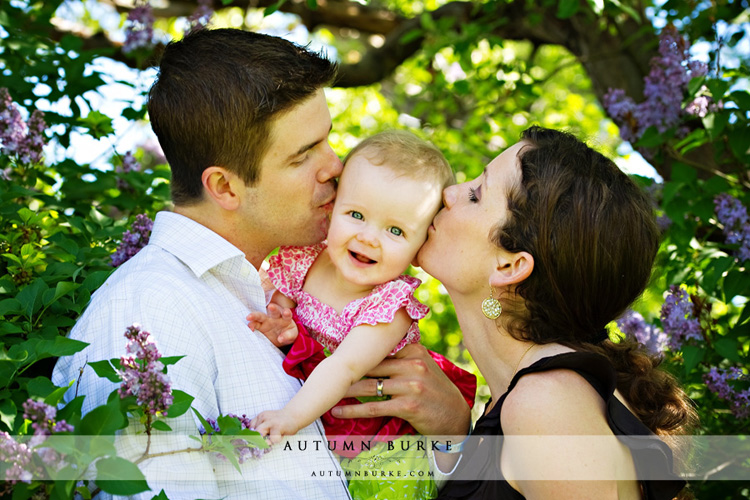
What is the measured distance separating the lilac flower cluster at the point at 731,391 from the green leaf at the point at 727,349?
2.8 inches

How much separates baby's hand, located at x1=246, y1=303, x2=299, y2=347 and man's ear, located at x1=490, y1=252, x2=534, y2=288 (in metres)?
0.65

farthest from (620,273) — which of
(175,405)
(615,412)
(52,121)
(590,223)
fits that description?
(52,121)

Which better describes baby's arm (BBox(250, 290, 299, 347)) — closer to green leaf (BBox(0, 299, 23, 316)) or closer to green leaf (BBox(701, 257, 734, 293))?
green leaf (BBox(0, 299, 23, 316))

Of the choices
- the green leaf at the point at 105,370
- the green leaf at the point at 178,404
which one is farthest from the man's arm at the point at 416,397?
the green leaf at the point at 105,370

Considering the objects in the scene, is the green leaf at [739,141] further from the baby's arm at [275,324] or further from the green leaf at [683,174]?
the baby's arm at [275,324]

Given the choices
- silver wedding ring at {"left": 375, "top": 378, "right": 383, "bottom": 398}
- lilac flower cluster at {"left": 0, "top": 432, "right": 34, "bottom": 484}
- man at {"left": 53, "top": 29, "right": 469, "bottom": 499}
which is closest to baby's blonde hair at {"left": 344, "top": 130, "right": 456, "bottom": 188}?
man at {"left": 53, "top": 29, "right": 469, "bottom": 499}

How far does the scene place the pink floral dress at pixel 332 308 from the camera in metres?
2.27

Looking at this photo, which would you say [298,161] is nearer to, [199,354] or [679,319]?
[199,354]

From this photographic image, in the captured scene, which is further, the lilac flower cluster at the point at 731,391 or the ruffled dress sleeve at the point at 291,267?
the lilac flower cluster at the point at 731,391

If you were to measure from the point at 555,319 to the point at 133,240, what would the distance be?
A: 1.48 meters

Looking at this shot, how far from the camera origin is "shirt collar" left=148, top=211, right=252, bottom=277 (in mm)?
2262

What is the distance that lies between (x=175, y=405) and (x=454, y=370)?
1276 millimetres

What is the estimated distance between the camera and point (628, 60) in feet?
13.7

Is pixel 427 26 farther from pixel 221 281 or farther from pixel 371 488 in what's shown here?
pixel 371 488
